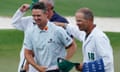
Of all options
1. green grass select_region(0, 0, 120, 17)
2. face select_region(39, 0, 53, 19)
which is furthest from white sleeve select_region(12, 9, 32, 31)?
green grass select_region(0, 0, 120, 17)

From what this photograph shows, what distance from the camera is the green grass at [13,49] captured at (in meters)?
13.4

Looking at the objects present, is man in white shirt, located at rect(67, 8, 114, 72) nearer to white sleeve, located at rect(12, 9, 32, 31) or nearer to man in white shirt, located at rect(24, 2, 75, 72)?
man in white shirt, located at rect(24, 2, 75, 72)

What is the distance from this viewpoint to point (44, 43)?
780cm

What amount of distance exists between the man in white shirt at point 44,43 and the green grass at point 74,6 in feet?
49.4

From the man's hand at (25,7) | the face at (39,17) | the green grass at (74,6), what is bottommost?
the face at (39,17)

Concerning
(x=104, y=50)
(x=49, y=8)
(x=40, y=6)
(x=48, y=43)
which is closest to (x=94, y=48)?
(x=104, y=50)

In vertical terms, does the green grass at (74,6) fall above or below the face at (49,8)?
above

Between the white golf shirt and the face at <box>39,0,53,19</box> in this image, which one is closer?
the white golf shirt

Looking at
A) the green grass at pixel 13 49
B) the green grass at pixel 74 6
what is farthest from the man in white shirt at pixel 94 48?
the green grass at pixel 74 6

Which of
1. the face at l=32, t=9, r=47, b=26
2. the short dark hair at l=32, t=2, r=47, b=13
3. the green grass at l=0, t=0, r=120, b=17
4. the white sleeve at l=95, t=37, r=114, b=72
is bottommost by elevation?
the white sleeve at l=95, t=37, r=114, b=72

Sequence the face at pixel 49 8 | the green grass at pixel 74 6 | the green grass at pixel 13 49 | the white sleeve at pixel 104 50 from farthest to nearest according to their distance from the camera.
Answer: the green grass at pixel 74 6, the green grass at pixel 13 49, the face at pixel 49 8, the white sleeve at pixel 104 50

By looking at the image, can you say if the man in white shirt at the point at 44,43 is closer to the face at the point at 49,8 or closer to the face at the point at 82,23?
the face at the point at 49,8

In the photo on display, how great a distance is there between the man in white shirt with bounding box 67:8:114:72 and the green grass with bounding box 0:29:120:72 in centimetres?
549

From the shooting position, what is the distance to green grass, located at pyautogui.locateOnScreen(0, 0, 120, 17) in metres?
23.6
